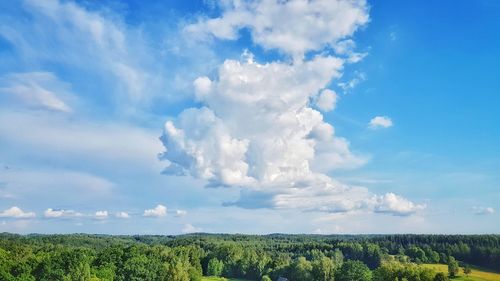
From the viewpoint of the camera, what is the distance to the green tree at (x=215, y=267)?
148 m

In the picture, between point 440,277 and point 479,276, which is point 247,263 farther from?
point 440,277

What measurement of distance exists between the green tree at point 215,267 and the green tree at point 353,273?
157 ft

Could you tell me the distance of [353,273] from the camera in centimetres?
10812

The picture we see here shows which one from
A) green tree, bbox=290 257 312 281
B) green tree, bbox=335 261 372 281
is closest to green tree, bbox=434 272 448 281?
green tree, bbox=335 261 372 281

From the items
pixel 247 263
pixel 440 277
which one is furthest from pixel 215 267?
pixel 440 277

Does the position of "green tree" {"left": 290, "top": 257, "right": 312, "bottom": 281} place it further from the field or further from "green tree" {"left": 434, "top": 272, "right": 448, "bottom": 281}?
"green tree" {"left": 434, "top": 272, "right": 448, "bottom": 281}

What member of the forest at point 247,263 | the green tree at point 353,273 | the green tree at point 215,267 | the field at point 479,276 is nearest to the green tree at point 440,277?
the forest at point 247,263

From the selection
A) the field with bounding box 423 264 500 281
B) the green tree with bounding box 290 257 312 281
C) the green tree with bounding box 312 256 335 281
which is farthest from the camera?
the green tree with bounding box 290 257 312 281

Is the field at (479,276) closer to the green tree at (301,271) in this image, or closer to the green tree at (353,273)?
the green tree at (353,273)

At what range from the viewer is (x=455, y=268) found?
125 metres

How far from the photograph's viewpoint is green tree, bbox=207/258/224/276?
14775 centimetres

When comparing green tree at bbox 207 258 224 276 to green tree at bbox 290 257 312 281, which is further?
green tree at bbox 207 258 224 276

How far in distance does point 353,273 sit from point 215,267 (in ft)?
176

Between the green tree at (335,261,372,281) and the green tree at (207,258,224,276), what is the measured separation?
48.0 meters
